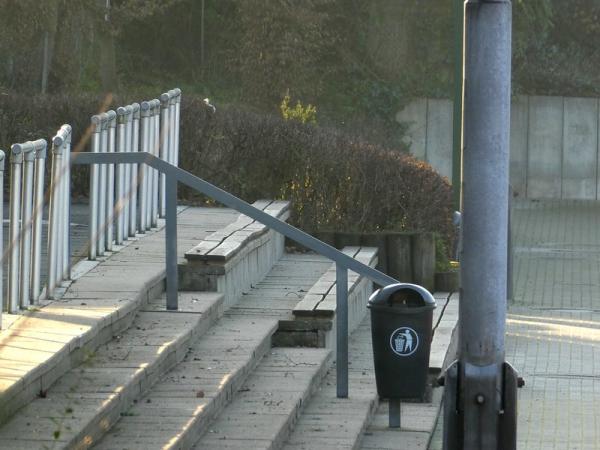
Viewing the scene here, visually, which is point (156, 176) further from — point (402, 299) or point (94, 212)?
point (402, 299)

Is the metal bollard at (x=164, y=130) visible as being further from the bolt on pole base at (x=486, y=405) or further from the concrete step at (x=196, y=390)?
the bolt on pole base at (x=486, y=405)

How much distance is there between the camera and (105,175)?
10.4 m

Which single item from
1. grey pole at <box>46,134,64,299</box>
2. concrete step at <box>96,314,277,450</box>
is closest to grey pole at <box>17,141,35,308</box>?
grey pole at <box>46,134,64,299</box>

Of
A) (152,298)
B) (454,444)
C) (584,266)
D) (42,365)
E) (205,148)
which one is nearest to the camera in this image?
(454,444)

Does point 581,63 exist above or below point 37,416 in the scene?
above

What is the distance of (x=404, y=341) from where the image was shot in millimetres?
8305

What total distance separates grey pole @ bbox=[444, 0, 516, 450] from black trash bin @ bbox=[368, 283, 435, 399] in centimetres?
210

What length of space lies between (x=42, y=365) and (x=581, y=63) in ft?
81.7

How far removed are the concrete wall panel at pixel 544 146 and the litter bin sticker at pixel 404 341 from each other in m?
21.4

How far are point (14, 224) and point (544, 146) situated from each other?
874 inches

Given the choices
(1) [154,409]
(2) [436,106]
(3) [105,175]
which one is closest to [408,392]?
(1) [154,409]

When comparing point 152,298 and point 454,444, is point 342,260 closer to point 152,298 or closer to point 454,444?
point 152,298

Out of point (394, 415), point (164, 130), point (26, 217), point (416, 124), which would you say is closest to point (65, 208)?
point (26, 217)

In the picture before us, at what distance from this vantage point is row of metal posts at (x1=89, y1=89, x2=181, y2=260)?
33.7ft
